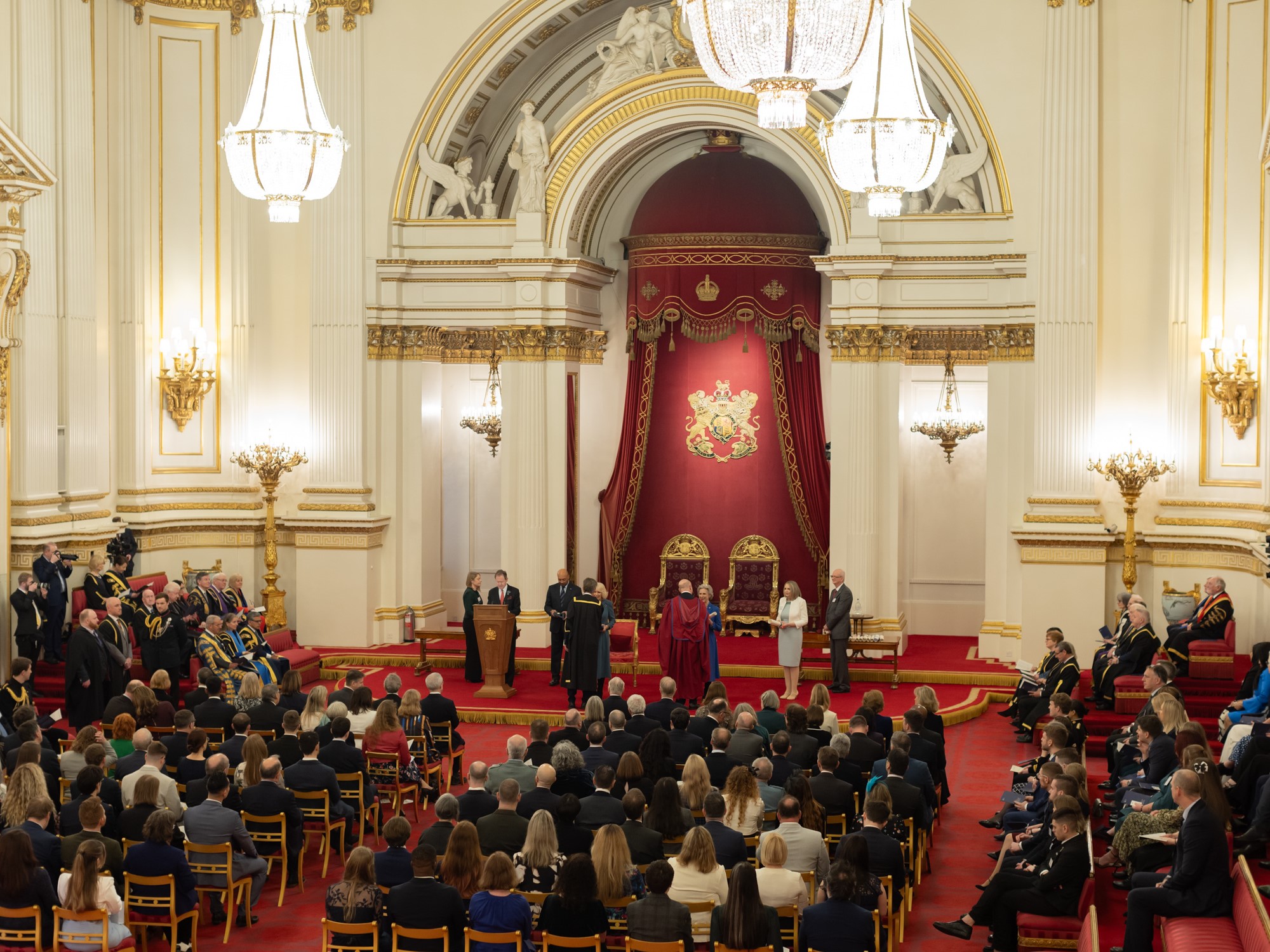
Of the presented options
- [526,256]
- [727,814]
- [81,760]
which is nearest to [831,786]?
[727,814]

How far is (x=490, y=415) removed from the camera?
21.3 m

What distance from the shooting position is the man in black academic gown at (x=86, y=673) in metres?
15.2

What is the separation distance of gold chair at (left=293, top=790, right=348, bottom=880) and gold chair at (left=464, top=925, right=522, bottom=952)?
3.05 metres

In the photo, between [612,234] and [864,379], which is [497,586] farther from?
[612,234]

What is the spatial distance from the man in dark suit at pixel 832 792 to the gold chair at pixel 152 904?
4.24 m

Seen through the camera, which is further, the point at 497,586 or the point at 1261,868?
the point at 497,586

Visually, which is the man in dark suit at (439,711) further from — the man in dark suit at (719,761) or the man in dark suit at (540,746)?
the man in dark suit at (719,761)

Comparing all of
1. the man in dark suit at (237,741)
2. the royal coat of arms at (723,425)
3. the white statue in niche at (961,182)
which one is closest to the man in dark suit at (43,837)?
the man in dark suit at (237,741)

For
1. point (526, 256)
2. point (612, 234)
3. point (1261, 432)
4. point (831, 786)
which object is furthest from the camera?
point (612, 234)

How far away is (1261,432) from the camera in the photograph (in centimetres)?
1666

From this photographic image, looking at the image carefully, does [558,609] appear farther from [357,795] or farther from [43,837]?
[43,837]

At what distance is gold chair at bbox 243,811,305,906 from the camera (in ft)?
34.8

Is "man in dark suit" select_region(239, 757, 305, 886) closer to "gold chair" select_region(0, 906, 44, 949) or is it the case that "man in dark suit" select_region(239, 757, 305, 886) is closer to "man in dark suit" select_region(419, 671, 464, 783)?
"gold chair" select_region(0, 906, 44, 949)

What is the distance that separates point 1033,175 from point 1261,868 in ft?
33.4
